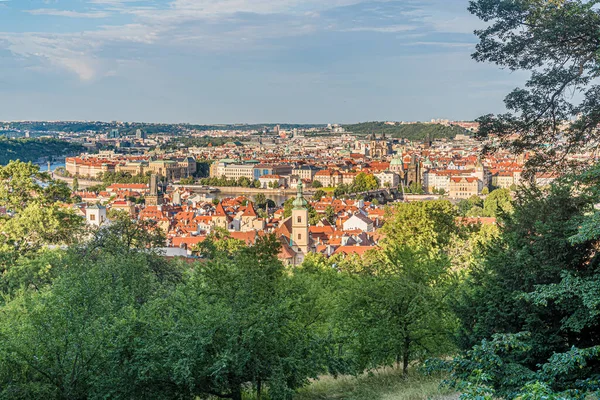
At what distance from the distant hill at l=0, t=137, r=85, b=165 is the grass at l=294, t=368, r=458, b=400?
110460 mm

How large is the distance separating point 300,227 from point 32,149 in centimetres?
12519

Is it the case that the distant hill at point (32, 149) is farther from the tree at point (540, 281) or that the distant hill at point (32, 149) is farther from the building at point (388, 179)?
the tree at point (540, 281)

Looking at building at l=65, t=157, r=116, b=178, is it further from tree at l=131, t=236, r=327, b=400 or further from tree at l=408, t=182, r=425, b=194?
tree at l=131, t=236, r=327, b=400

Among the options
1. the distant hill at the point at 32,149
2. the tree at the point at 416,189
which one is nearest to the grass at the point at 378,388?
the tree at the point at 416,189

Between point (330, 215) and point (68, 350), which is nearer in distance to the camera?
point (68, 350)

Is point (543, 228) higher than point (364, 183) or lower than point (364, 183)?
higher

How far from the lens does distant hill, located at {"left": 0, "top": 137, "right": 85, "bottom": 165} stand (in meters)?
125

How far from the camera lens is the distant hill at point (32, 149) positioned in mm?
125250

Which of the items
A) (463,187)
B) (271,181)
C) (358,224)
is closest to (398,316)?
(358,224)

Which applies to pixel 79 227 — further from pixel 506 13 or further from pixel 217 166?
pixel 217 166

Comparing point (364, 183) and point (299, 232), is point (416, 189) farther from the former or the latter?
point (299, 232)

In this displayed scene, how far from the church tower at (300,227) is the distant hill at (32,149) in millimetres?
89549

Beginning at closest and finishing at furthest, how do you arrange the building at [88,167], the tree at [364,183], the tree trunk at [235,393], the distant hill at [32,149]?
the tree trunk at [235,393]
the tree at [364,183]
the building at [88,167]
the distant hill at [32,149]

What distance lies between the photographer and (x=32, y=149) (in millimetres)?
145000
